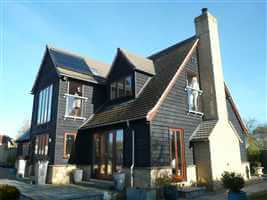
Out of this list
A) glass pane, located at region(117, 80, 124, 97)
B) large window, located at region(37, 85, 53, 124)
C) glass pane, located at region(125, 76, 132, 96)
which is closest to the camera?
glass pane, located at region(125, 76, 132, 96)

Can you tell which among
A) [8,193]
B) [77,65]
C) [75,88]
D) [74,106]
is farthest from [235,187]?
[77,65]

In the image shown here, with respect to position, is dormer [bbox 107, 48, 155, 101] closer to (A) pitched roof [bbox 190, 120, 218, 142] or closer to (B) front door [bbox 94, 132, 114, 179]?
(B) front door [bbox 94, 132, 114, 179]

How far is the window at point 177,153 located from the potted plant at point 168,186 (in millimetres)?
917

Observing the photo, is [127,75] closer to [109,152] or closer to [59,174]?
[109,152]

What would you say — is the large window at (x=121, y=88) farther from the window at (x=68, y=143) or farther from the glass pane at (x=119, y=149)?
the window at (x=68, y=143)

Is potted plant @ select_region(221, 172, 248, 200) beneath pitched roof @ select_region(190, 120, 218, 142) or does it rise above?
beneath

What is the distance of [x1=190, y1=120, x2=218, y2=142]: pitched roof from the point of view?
12195mm

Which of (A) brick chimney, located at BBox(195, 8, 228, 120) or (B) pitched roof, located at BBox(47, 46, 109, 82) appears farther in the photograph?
(B) pitched roof, located at BBox(47, 46, 109, 82)

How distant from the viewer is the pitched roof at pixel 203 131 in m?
12.2

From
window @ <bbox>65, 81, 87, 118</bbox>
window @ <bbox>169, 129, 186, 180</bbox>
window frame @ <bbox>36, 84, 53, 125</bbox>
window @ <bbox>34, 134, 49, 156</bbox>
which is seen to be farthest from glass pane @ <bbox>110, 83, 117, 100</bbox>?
window @ <bbox>169, 129, 186, 180</bbox>

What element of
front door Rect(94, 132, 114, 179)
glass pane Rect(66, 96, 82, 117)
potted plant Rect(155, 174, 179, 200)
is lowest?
potted plant Rect(155, 174, 179, 200)

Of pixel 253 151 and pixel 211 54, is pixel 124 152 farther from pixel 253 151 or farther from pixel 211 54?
pixel 253 151

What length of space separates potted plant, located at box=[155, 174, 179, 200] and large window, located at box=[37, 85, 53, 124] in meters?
9.21

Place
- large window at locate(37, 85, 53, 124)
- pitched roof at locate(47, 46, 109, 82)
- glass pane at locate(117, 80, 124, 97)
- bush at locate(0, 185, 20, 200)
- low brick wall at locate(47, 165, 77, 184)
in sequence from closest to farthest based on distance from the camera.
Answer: bush at locate(0, 185, 20, 200) < low brick wall at locate(47, 165, 77, 184) < glass pane at locate(117, 80, 124, 97) < pitched roof at locate(47, 46, 109, 82) < large window at locate(37, 85, 53, 124)
